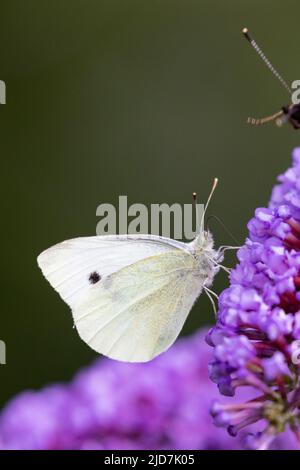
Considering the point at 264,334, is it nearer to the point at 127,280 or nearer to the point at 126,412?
the point at 127,280

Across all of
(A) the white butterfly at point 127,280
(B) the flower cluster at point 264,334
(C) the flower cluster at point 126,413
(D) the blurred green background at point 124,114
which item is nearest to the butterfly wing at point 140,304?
(A) the white butterfly at point 127,280

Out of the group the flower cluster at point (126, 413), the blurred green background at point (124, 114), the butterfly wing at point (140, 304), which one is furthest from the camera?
the blurred green background at point (124, 114)

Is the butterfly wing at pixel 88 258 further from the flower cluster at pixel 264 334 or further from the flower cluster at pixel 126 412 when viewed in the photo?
the flower cluster at pixel 264 334

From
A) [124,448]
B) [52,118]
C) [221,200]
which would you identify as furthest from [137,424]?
[52,118]

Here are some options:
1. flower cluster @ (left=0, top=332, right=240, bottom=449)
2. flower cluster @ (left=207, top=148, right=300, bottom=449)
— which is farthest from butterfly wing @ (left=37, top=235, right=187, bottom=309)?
flower cluster @ (left=207, top=148, right=300, bottom=449)

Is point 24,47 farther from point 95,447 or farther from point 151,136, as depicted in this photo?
point 95,447

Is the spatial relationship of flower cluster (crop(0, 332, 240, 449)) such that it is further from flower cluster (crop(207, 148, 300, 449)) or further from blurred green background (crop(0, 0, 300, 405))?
blurred green background (crop(0, 0, 300, 405))
